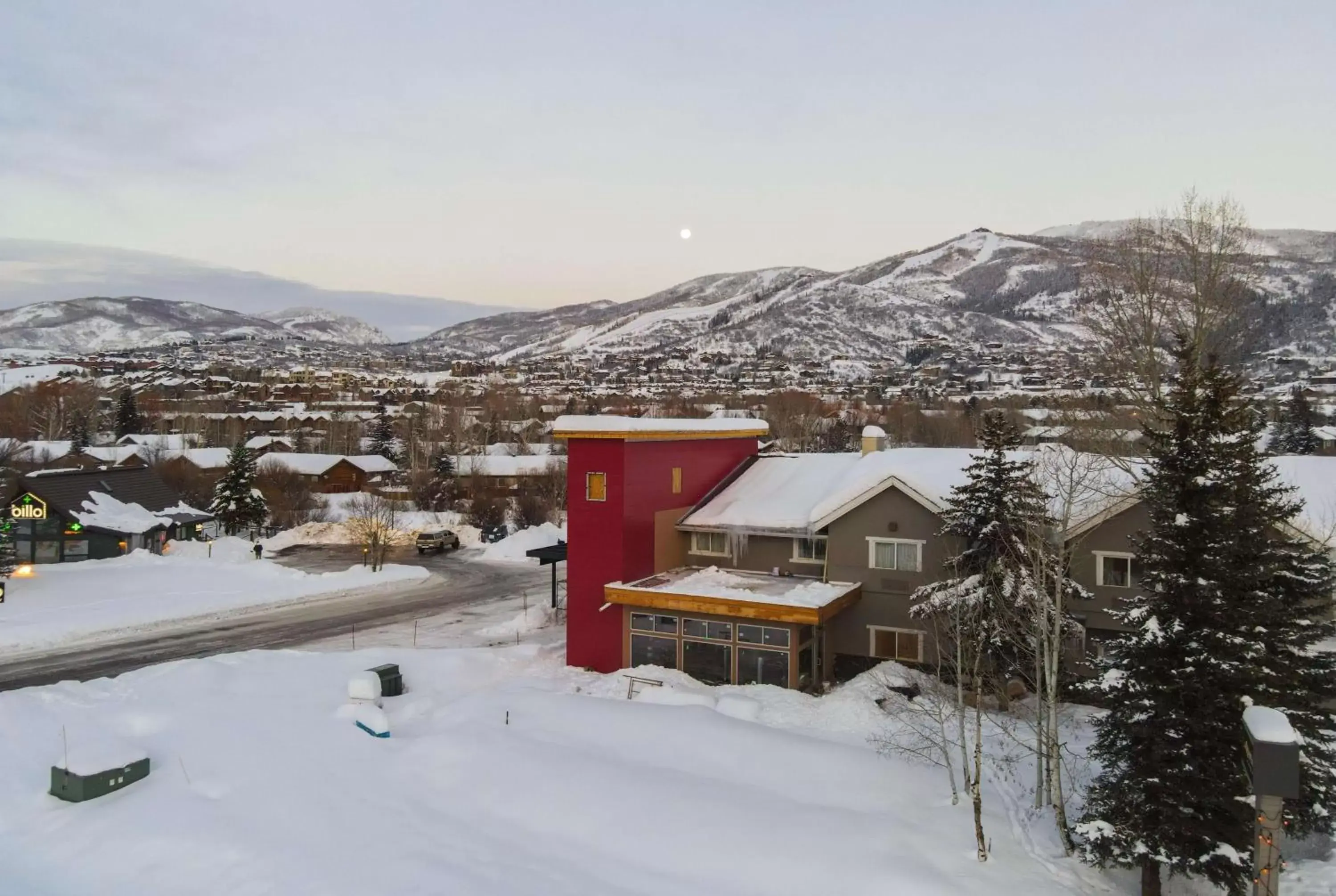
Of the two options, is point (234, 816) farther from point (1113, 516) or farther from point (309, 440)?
point (309, 440)

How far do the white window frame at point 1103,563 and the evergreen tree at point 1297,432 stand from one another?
45556 millimetres

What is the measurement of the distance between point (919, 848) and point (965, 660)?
6303 millimetres

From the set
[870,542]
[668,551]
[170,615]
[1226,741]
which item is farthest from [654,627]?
[170,615]

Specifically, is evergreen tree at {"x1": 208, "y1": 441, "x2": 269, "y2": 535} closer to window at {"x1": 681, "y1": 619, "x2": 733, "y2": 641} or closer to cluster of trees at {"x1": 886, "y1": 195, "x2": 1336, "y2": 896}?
window at {"x1": 681, "y1": 619, "x2": 733, "y2": 641}

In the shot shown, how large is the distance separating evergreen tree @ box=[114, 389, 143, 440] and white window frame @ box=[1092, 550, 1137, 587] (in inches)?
3943

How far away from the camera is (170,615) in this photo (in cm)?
3080

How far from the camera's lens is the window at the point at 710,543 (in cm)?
2488

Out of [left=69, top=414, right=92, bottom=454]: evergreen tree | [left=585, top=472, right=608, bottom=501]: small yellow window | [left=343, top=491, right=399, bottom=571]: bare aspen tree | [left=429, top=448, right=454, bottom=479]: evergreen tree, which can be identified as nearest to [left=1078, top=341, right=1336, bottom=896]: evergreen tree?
[left=585, top=472, right=608, bottom=501]: small yellow window

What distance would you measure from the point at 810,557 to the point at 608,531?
589cm

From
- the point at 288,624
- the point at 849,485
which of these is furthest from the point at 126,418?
the point at 849,485

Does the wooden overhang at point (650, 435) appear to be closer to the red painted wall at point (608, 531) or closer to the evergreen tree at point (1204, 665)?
the red painted wall at point (608, 531)

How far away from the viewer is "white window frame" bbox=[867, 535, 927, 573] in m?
21.4

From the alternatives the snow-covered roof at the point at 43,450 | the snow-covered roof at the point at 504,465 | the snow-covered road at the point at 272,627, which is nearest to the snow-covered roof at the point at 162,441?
the snow-covered roof at the point at 43,450

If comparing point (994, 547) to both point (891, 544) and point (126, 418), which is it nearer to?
point (891, 544)
